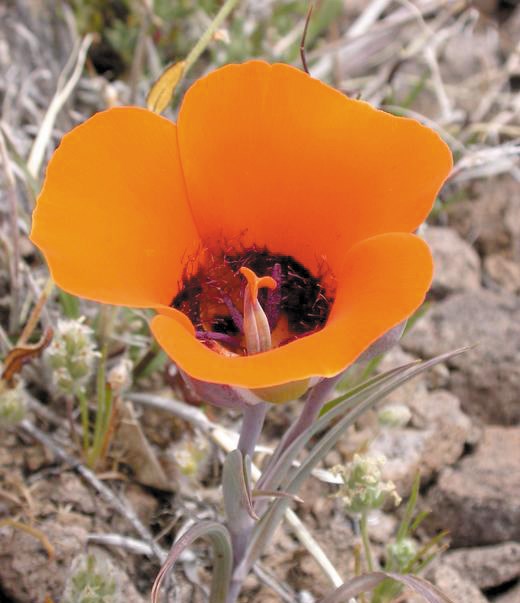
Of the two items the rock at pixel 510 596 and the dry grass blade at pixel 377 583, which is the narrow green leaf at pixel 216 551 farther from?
the rock at pixel 510 596

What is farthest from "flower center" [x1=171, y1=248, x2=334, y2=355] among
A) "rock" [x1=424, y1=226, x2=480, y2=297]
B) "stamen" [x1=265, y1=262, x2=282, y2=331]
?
"rock" [x1=424, y1=226, x2=480, y2=297]

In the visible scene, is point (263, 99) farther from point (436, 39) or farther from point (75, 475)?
point (436, 39)

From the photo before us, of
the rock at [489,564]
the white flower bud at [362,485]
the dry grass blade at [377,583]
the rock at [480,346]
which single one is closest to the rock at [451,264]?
the rock at [480,346]

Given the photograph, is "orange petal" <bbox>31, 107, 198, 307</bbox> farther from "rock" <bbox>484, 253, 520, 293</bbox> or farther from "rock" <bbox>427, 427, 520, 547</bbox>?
"rock" <bbox>484, 253, 520, 293</bbox>

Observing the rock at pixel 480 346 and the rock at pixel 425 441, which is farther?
the rock at pixel 480 346

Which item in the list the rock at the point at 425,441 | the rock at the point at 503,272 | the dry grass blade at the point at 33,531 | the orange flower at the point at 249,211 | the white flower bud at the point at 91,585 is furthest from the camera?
the rock at the point at 503,272

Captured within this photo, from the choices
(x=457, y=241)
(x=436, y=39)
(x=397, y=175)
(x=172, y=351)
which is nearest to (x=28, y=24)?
(x=436, y=39)
